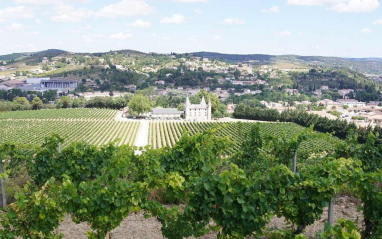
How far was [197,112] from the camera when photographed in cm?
7150

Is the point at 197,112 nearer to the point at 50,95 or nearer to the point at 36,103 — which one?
the point at 36,103

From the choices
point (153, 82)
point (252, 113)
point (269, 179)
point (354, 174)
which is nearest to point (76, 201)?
point (269, 179)

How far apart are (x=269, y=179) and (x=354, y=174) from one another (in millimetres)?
1492

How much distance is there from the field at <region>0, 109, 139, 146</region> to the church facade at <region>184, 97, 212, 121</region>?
1514 centimetres

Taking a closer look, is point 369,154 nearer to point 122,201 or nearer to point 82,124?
point 122,201

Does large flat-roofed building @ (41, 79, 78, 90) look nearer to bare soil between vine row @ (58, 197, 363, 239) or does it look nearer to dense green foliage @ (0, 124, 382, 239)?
bare soil between vine row @ (58, 197, 363, 239)

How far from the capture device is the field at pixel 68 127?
1619 inches

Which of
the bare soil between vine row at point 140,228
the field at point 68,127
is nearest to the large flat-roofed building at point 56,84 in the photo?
the field at point 68,127

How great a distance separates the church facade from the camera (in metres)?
70.9

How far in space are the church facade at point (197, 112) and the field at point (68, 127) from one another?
15.1 meters

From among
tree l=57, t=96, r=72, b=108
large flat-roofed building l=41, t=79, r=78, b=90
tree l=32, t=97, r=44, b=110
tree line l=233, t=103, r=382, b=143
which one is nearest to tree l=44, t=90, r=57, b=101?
tree l=32, t=97, r=44, b=110

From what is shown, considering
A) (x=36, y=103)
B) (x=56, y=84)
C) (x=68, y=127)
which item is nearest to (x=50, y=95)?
(x=36, y=103)

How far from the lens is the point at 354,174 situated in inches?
213

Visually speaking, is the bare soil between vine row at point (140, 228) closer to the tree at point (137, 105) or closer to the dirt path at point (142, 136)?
the dirt path at point (142, 136)
